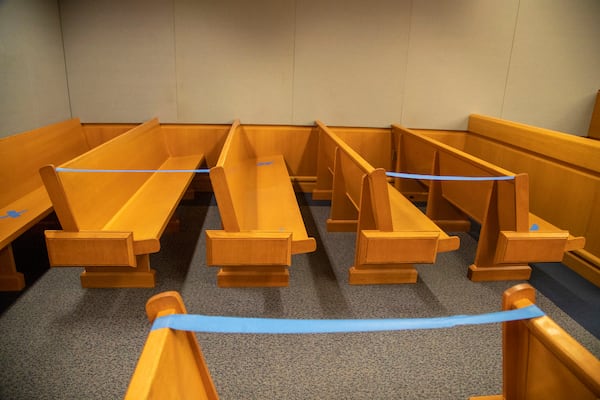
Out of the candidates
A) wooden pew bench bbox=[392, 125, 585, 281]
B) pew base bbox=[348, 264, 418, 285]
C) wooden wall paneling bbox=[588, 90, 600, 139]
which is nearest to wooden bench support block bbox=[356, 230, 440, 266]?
pew base bbox=[348, 264, 418, 285]

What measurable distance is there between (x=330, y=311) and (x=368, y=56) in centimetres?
291

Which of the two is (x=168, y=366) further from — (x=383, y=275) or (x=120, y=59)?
(x=120, y=59)

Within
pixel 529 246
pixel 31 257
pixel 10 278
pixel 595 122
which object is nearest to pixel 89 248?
pixel 10 278

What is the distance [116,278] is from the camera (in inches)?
105

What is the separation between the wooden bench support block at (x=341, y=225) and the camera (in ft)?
11.9

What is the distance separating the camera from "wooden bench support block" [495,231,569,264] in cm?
260

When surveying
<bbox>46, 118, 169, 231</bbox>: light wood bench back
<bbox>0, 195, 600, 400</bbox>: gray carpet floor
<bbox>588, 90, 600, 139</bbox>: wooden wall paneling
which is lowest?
<bbox>0, 195, 600, 400</bbox>: gray carpet floor

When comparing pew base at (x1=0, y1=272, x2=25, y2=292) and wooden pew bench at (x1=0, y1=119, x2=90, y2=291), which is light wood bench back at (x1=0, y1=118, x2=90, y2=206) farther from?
pew base at (x1=0, y1=272, x2=25, y2=292)

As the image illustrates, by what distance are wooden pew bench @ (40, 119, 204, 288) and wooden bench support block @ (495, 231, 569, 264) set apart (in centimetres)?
212

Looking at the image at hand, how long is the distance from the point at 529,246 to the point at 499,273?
369 mm

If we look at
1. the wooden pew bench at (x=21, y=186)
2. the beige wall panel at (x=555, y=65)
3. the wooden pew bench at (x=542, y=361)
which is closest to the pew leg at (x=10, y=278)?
the wooden pew bench at (x=21, y=186)

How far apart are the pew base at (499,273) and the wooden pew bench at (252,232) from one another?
3.99 ft

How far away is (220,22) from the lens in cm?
414

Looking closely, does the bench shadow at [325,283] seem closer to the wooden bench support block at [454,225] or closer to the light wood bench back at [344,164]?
the light wood bench back at [344,164]
